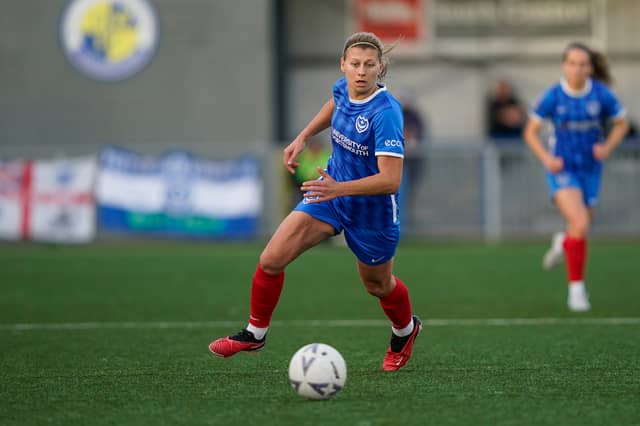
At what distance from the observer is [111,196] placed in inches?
683

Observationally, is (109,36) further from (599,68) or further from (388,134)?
(388,134)

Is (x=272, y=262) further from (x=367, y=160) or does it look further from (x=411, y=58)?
(x=411, y=58)

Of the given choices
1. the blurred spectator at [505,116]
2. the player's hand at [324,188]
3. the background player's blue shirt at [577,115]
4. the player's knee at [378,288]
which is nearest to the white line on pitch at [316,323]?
the background player's blue shirt at [577,115]

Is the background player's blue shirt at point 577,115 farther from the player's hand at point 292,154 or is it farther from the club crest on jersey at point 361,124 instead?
the club crest on jersey at point 361,124

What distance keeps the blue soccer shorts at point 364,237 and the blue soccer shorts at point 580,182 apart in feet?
12.3

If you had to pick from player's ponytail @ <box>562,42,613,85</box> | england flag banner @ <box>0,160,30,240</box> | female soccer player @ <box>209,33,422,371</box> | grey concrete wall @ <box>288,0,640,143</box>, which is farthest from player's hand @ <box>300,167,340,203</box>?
grey concrete wall @ <box>288,0,640,143</box>

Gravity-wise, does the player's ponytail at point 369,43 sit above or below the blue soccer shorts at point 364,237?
above

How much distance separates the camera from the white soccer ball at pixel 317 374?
17.1 ft

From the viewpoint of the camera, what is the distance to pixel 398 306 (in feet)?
21.3

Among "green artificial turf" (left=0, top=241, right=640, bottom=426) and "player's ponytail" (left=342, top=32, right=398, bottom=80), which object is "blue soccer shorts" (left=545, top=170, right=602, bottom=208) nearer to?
"green artificial turf" (left=0, top=241, right=640, bottom=426)

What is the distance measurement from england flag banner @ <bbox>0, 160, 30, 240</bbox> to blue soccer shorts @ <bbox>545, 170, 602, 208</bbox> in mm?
9653

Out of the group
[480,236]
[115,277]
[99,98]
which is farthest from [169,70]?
[115,277]

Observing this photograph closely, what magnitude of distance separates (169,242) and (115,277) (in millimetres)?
4773

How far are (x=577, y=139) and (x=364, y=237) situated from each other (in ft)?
13.2
